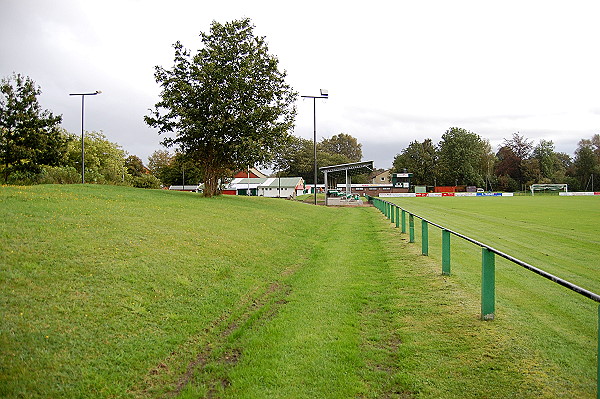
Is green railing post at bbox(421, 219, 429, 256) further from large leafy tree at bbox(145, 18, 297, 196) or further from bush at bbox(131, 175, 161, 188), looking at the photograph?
bush at bbox(131, 175, 161, 188)

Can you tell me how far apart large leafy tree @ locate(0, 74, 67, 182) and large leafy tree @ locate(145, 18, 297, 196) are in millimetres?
16672

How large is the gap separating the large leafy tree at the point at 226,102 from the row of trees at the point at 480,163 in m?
88.0

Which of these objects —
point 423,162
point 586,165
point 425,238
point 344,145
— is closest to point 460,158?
point 423,162

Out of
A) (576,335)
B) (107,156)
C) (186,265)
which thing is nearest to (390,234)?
(186,265)

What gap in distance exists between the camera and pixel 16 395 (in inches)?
155

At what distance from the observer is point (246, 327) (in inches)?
247

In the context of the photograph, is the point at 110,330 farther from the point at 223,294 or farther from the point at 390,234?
the point at 390,234

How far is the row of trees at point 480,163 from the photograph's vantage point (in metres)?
103

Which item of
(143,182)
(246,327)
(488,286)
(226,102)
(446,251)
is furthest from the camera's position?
(143,182)

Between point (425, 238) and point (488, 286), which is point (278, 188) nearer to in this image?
point (425, 238)

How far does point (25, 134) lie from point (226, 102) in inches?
872

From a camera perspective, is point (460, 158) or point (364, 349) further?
point (460, 158)

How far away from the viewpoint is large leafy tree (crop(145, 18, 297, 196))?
24.2m

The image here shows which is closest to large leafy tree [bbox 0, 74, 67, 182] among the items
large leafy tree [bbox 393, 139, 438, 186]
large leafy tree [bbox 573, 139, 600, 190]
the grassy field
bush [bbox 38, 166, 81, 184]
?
bush [bbox 38, 166, 81, 184]
